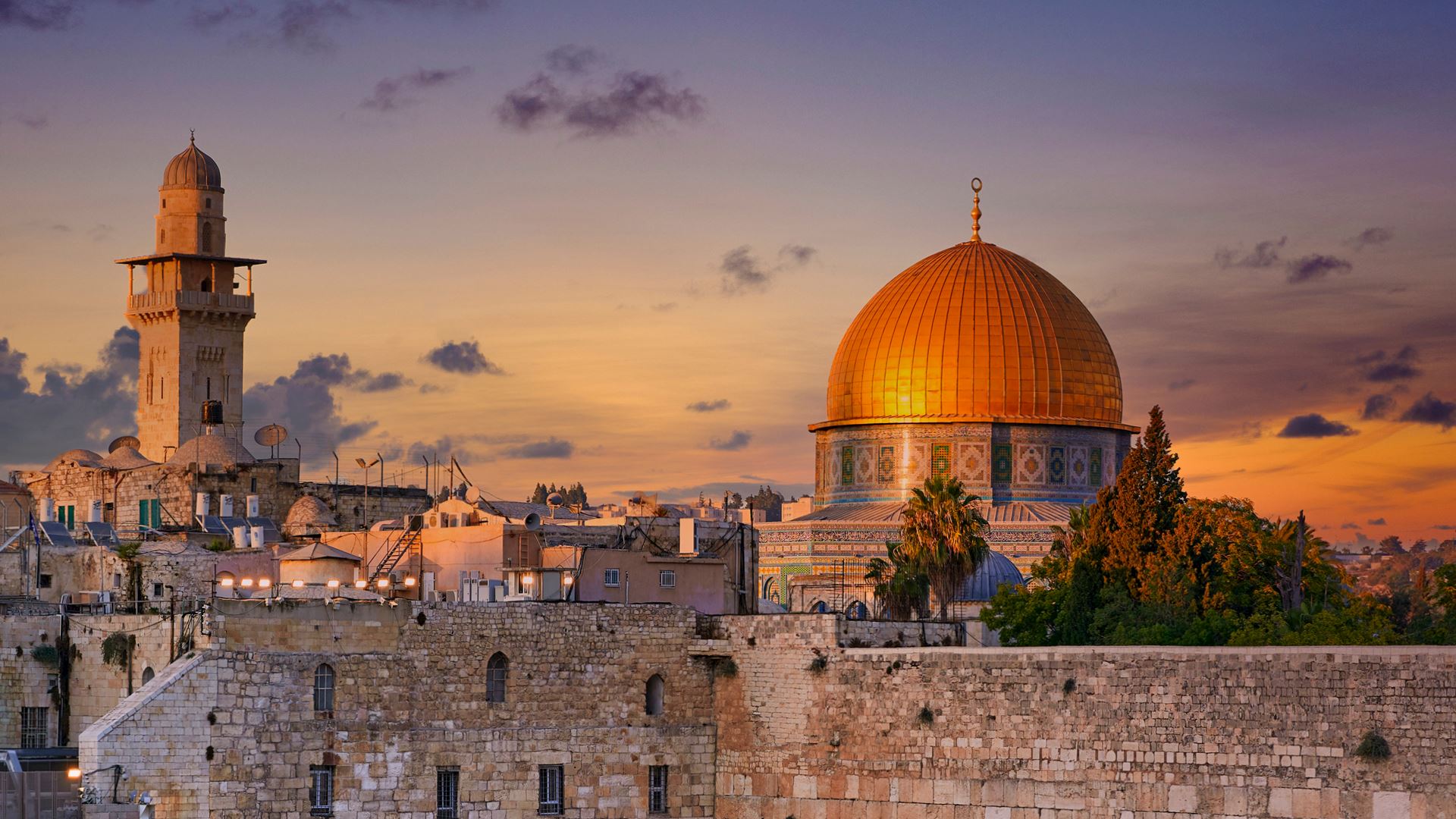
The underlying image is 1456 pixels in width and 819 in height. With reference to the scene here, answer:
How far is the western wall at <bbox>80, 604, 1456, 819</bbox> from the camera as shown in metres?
27.1

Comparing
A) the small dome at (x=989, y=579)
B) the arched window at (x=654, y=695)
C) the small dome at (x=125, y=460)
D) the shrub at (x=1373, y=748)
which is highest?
the small dome at (x=125, y=460)

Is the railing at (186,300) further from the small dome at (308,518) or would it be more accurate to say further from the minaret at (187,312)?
the small dome at (308,518)

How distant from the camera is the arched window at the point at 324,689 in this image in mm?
29922

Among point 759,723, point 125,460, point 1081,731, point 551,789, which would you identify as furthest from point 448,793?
point 125,460

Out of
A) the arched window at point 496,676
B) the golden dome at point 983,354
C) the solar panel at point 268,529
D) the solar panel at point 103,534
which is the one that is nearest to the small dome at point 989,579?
the golden dome at point 983,354

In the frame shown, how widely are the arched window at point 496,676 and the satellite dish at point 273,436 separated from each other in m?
23.3

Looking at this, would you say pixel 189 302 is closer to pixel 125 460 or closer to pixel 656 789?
pixel 125 460

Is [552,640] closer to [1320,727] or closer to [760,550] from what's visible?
[1320,727]

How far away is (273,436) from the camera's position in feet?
175

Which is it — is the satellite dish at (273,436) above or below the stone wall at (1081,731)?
above

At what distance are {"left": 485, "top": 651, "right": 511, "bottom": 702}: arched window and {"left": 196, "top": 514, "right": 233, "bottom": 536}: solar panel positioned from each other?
1647 centimetres

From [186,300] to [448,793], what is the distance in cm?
2709

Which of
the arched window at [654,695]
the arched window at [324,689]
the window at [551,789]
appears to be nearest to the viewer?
the arched window at [324,689]

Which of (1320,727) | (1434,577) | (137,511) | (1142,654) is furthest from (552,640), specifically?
(137,511)
